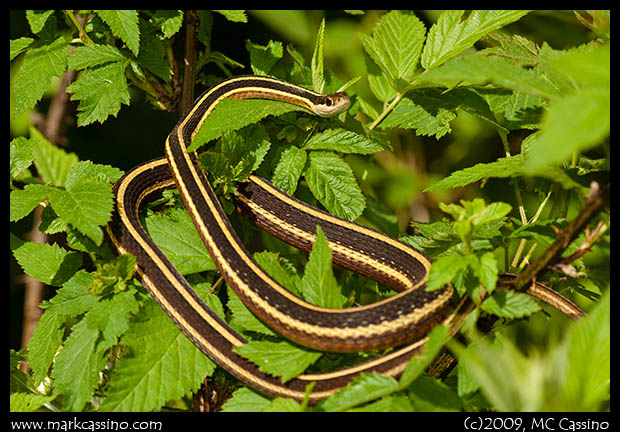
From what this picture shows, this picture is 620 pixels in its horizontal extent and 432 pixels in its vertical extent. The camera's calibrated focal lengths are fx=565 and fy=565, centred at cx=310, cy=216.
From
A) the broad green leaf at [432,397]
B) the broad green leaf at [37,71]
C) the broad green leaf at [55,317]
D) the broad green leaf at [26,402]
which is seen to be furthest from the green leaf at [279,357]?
the broad green leaf at [37,71]

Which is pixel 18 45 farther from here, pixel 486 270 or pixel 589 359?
pixel 589 359

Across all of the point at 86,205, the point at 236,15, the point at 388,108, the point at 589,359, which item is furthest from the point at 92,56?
the point at 589,359

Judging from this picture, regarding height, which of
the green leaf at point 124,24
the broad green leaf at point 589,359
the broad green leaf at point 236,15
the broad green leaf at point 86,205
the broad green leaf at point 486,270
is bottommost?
the broad green leaf at point 86,205

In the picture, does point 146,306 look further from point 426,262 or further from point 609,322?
point 609,322

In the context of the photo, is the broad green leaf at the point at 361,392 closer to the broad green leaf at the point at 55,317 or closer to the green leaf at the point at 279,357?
the green leaf at the point at 279,357

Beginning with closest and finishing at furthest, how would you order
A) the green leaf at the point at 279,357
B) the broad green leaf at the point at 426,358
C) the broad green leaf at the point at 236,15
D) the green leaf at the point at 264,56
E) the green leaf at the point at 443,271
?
the broad green leaf at the point at 426,358 < the green leaf at the point at 443,271 < the green leaf at the point at 279,357 < the broad green leaf at the point at 236,15 < the green leaf at the point at 264,56
